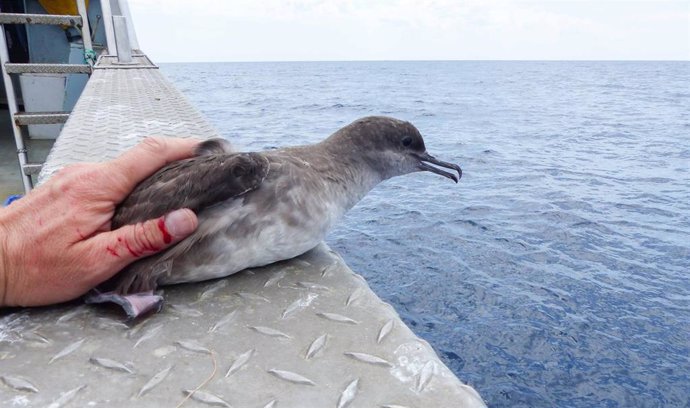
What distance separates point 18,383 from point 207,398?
0.70 metres

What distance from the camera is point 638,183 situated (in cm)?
1174

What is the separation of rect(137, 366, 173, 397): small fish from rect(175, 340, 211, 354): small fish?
0.13 meters

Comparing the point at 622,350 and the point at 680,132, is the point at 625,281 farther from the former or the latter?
the point at 680,132

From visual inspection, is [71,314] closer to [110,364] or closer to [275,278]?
[110,364]

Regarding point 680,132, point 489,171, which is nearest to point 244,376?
point 489,171

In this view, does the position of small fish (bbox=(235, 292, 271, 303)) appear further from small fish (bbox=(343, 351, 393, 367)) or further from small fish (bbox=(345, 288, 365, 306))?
small fish (bbox=(343, 351, 393, 367))

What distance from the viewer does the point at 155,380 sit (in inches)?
76.9

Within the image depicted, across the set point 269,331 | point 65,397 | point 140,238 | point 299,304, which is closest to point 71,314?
point 140,238

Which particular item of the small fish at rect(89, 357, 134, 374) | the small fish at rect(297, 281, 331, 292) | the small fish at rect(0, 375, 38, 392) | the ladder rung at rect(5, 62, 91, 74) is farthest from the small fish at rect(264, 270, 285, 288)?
the ladder rung at rect(5, 62, 91, 74)

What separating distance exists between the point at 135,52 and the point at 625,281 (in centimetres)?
1232

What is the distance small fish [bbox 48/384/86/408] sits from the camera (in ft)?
6.02

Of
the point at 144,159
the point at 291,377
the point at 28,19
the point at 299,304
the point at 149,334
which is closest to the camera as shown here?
the point at 291,377

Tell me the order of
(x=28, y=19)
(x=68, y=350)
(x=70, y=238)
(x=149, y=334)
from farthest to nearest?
1. (x=28, y=19)
2. (x=70, y=238)
3. (x=149, y=334)
4. (x=68, y=350)

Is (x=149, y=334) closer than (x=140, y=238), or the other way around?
(x=149, y=334)
